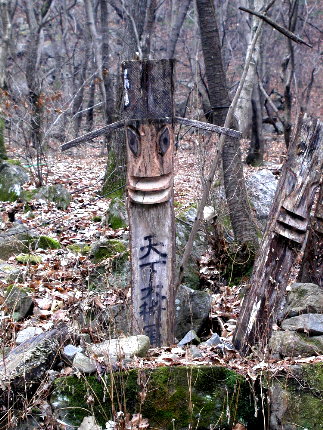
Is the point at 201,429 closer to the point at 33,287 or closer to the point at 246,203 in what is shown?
the point at 33,287

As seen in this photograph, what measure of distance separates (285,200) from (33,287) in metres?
3.18

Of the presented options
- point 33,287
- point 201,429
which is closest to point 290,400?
point 201,429

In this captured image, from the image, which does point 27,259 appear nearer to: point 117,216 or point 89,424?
point 117,216

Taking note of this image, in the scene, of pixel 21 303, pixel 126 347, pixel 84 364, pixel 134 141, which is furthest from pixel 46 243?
pixel 84 364

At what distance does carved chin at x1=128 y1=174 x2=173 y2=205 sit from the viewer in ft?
15.2

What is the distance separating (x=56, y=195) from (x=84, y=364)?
6977mm

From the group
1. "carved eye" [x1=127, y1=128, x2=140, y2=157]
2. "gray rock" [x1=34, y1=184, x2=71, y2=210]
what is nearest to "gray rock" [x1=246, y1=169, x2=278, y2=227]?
"gray rock" [x1=34, y1=184, x2=71, y2=210]

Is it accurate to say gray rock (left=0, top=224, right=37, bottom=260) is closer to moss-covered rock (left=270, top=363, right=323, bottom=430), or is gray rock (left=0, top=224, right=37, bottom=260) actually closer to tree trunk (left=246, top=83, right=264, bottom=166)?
moss-covered rock (left=270, top=363, right=323, bottom=430)

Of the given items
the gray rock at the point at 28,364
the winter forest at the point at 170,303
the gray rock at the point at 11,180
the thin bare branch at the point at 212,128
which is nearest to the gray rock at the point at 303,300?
the winter forest at the point at 170,303

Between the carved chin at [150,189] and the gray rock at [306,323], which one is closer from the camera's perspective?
the gray rock at [306,323]

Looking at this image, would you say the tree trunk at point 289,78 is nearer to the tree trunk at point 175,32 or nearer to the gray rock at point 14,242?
the tree trunk at point 175,32

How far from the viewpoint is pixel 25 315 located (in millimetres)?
5695

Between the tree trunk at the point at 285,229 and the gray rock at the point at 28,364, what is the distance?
1.69 metres

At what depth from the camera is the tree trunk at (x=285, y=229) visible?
15.4 ft
